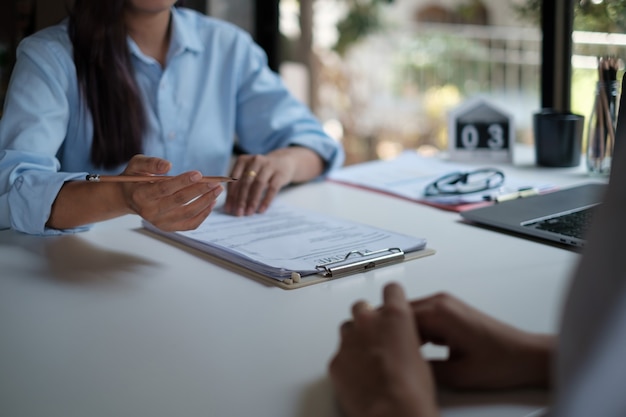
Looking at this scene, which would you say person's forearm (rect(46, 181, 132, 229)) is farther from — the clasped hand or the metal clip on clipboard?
the clasped hand

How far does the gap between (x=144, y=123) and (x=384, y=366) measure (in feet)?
2.87

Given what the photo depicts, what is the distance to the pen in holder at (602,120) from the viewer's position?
4.34 feet

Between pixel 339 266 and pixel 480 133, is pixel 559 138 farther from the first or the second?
pixel 339 266

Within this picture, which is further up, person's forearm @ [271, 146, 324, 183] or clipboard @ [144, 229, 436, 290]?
person's forearm @ [271, 146, 324, 183]

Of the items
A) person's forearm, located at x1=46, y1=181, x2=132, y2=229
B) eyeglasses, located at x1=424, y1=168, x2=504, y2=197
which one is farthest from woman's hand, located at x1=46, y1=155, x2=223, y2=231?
eyeglasses, located at x1=424, y1=168, x2=504, y2=197

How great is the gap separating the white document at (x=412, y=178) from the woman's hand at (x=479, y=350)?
0.63m

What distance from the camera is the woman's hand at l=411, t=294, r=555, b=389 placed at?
54 cm

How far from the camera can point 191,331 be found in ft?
2.24

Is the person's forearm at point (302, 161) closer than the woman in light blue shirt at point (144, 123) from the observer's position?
No

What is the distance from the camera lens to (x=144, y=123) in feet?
4.16

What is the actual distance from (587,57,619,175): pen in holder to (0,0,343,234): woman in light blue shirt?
0.47 meters

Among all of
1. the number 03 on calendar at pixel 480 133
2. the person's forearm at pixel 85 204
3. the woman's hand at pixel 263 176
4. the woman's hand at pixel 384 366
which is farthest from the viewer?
the number 03 on calendar at pixel 480 133

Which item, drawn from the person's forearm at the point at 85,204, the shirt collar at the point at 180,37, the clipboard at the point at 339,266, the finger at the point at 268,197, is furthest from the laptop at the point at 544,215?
the shirt collar at the point at 180,37

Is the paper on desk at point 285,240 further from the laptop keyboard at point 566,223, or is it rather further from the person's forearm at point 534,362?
the person's forearm at point 534,362
